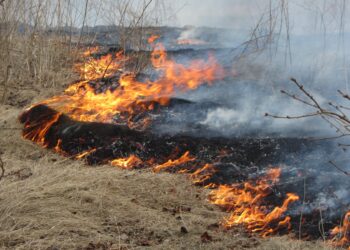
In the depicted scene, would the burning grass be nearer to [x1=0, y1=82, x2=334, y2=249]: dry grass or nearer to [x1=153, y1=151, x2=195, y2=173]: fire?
[x1=153, y1=151, x2=195, y2=173]: fire

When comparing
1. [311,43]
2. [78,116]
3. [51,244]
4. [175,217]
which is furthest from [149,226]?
[311,43]

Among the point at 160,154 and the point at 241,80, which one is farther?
the point at 241,80

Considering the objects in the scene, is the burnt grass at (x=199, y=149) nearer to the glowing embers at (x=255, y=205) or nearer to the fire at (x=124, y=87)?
the glowing embers at (x=255, y=205)

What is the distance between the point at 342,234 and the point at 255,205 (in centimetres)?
77

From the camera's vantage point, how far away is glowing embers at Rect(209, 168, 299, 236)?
11.7 ft

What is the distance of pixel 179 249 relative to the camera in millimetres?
3135

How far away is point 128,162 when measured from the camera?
487cm

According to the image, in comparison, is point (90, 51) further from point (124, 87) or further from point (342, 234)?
point (342, 234)

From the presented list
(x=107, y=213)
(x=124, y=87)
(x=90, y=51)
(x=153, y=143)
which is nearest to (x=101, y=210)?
(x=107, y=213)

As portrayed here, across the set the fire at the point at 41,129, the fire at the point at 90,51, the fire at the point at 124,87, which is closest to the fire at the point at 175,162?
the fire at the point at 124,87

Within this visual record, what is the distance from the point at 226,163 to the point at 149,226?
1454 millimetres

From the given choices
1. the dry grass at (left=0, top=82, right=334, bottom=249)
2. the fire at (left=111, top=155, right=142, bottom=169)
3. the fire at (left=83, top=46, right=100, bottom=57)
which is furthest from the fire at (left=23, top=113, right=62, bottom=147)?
the fire at (left=83, top=46, right=100, bottom=57)

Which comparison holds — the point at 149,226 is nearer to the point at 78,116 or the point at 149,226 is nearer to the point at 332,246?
the point at 332,246

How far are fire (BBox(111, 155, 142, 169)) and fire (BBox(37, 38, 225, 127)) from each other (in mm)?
688
